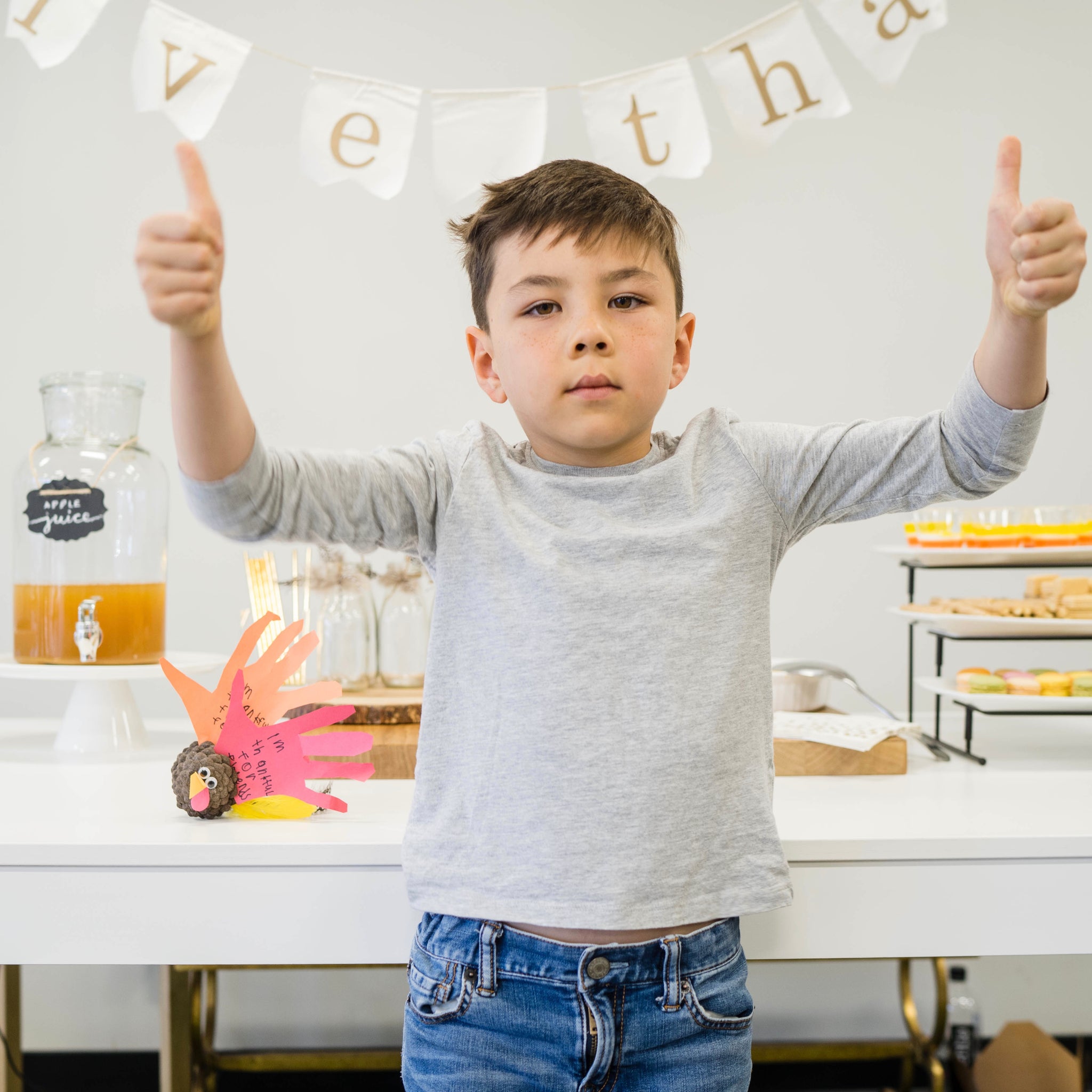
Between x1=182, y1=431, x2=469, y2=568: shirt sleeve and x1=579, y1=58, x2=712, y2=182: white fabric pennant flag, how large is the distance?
0.88 meters

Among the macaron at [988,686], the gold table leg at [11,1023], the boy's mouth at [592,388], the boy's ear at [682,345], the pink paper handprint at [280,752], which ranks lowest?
the gold table leg at [11,1023]

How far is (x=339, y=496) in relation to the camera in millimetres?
673

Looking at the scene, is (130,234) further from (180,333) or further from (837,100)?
(180,333)

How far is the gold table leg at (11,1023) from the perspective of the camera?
149 centimetres

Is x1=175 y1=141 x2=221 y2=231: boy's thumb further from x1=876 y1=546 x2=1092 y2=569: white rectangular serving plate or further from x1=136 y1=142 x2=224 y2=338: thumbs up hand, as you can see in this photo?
x1=876 y1=546 x2=1092 y2=569: white rectangular serving plate

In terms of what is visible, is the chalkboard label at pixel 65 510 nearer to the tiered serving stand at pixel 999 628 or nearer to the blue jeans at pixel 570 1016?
the blue jeans at pixel 570 1016

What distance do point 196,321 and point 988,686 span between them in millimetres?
988

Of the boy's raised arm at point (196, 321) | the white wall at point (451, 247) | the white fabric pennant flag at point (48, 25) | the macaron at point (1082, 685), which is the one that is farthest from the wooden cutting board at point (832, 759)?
the white fabric pennant flag at point (48, 25)

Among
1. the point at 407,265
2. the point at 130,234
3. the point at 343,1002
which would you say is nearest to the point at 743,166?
the point at 407,265

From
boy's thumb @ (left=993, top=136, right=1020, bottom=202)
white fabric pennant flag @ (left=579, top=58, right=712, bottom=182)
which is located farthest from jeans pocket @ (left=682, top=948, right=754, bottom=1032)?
white fabric pennant flag @ (left=579, top=58, right=712, bottom=182)

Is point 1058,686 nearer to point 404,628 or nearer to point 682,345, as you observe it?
point 682,345

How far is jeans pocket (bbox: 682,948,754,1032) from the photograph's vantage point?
0.68m

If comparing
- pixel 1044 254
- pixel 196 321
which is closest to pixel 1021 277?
pixel 1044 254

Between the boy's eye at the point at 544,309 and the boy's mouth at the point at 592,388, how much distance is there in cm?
6
